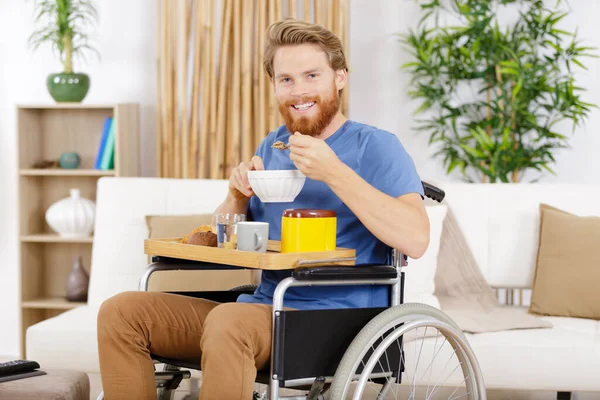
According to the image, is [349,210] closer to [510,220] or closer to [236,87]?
[510,220]

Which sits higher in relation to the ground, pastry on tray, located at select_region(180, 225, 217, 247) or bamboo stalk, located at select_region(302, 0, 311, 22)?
bamboo stalk, located at select_region(302, 0, 311, 22)

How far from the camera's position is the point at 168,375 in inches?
80.7

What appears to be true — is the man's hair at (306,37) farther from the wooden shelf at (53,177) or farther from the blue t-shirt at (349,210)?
the wooden shelf at (53,177)

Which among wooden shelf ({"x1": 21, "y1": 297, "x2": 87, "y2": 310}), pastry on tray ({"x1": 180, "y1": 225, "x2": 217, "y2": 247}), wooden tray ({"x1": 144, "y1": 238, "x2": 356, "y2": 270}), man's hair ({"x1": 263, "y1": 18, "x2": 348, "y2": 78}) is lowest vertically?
wooden shelf ({"x1": 21, "y1": 297, "x2": 87, "y2": 310})

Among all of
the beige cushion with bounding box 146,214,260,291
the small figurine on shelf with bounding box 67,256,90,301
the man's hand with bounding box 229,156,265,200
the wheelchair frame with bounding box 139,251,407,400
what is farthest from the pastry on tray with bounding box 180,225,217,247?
the small figurine on shelf with bounding box 67,256,90,301

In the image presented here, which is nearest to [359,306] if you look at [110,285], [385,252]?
[385,252]

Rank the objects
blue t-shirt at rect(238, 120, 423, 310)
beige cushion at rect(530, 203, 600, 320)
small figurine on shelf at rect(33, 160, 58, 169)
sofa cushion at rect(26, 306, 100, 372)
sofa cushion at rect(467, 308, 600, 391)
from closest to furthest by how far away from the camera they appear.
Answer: blue t-shirt at rect(238, 120, 423, 310) < sofa cushion at rect(467, 308, 600, 391) < sofa cushion at rect(26, 306, 100, 372) < beige cushion at rect(530, 203, 600, 320) < small figurine on shelf at rect(33, 160, 58, 169)

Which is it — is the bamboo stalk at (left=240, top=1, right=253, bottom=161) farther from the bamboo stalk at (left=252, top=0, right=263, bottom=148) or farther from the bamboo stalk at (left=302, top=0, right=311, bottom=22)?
the bamboo stalk at (left=302, top=0, right=311, bottom=22)

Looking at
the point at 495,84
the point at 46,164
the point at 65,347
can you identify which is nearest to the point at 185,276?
the point at 65,347

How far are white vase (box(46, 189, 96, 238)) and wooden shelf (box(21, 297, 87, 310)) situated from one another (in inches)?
12.5

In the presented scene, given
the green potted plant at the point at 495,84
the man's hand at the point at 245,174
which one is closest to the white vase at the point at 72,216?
the green potted plant at the point at 495,84

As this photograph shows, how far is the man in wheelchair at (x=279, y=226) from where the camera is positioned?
1.75 meters

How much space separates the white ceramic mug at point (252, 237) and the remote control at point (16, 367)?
0.75 m

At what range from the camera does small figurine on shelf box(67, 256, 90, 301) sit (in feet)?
12.8
